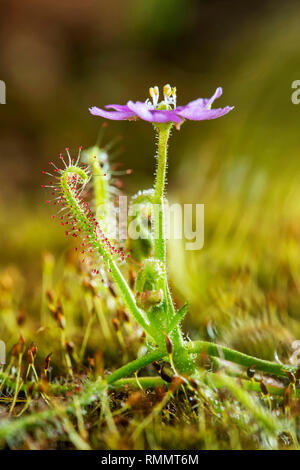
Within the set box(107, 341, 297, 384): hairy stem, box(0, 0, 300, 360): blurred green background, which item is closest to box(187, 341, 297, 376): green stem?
box(107, 341, 297, 384): hairy stem

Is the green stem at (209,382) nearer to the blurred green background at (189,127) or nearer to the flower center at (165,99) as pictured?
the blurred green background at (189,127)

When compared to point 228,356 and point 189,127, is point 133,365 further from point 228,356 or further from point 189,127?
point 189,127

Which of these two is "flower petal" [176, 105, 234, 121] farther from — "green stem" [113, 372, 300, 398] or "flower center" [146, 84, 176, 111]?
"green stem" [113, 372, 300, 398]

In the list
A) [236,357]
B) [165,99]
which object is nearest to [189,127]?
[165,99]

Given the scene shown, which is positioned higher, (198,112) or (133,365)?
(198,112)

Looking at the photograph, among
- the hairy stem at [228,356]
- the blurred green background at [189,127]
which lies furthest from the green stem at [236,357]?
the blurred green background at [189,127]

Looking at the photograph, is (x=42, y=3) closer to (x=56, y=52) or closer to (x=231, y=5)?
(x=56, y=52)

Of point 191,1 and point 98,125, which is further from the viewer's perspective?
point 191,1
